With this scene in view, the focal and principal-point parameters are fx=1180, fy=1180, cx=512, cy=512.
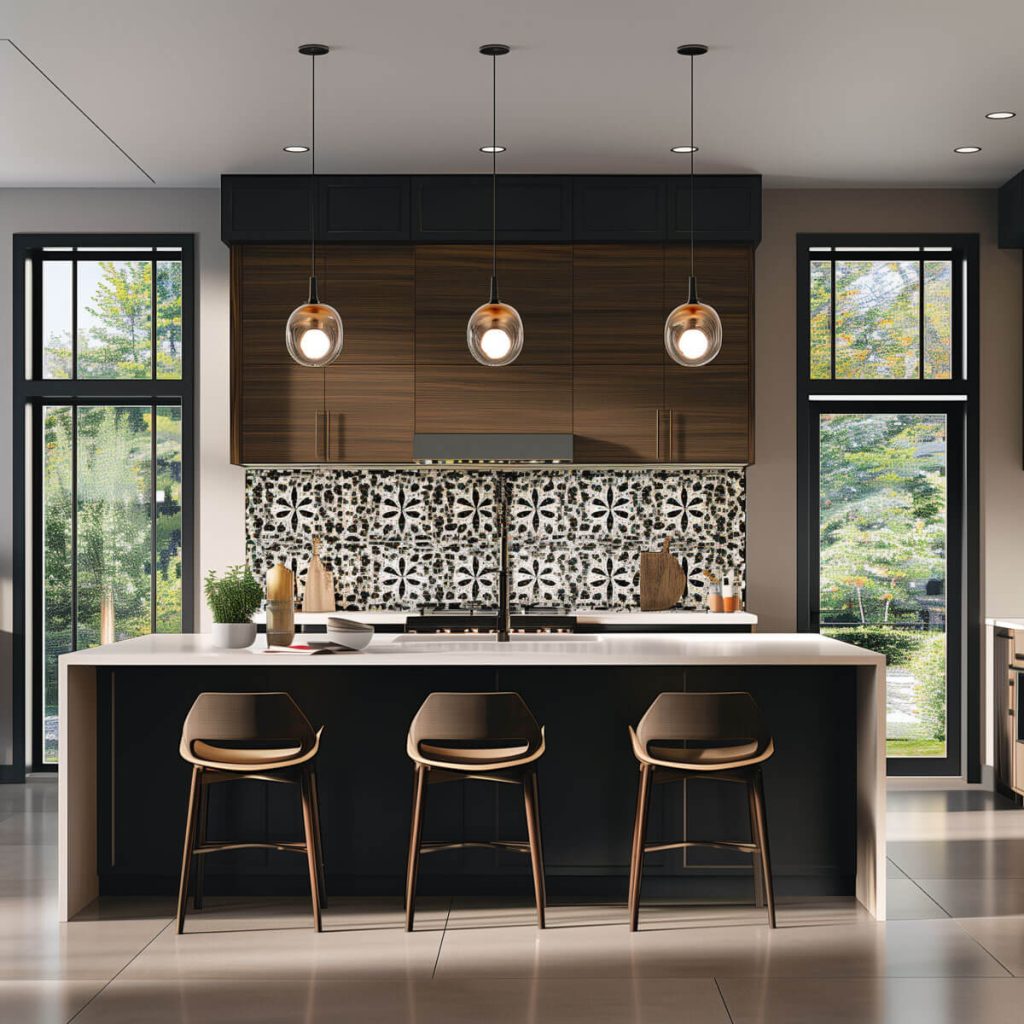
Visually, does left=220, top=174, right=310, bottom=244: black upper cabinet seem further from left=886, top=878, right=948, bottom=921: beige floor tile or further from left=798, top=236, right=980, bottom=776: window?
left=886, top=878, right=948, bottom=921: beige floor tile

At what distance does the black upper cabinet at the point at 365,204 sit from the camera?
20.0ft

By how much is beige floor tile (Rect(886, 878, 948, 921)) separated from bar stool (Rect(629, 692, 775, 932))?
0.49 m

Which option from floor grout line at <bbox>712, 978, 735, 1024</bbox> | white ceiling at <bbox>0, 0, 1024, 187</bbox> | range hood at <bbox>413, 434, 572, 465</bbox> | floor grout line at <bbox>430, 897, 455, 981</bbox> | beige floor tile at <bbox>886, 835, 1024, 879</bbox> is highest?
white ceiling at <bbox>0, 0, 1024, 187</bbox>

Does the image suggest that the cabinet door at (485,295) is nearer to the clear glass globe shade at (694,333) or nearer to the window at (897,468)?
the window at (897,468)

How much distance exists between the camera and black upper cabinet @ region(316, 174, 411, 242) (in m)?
6.09

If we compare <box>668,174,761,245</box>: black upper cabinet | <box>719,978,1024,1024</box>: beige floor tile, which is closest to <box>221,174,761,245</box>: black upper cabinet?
<box>668,174,761,245</box>: black upper cabinet

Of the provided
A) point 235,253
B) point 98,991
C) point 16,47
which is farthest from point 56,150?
point 98,991

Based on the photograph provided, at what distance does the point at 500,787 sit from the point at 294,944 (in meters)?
0.89

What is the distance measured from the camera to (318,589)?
6.38 meters

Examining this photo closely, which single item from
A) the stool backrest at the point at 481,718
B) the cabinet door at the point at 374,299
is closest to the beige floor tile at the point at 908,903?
the stool backrest at the point at 481,718

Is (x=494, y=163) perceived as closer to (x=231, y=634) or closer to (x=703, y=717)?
(x=231, y=634)

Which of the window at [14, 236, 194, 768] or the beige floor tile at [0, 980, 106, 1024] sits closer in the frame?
the beige floor tile at [0, 980, 106, 1024]

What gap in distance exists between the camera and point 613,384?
6133 mm

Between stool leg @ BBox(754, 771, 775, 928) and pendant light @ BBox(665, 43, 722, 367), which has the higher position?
pendant light @ BBox(665, 43, 722, 367)
